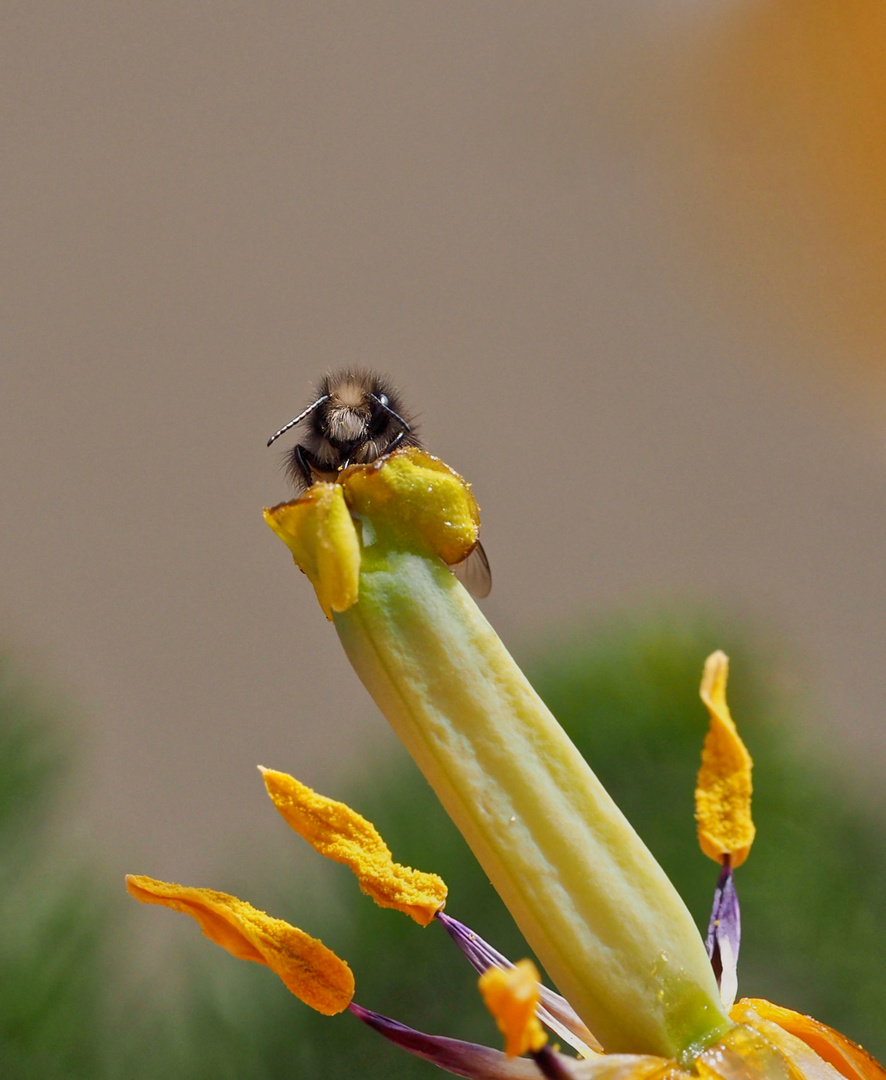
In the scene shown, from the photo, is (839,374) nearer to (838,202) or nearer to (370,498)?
(838,202)

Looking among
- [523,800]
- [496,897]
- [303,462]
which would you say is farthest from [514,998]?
[496,897]

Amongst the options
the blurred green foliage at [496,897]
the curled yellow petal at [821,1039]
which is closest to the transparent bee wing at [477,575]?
the curled yellow petal at [821,1039]

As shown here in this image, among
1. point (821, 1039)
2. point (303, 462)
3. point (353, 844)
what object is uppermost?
point (303, 462)

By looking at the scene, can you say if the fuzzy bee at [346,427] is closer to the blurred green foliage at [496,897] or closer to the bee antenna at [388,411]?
the bee antenna at [388,411]

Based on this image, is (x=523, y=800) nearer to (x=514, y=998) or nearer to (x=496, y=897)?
(x=514, y=998)

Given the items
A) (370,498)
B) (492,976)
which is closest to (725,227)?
(370,498)

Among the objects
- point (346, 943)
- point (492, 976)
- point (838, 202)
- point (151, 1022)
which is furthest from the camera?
point (346, 943)
